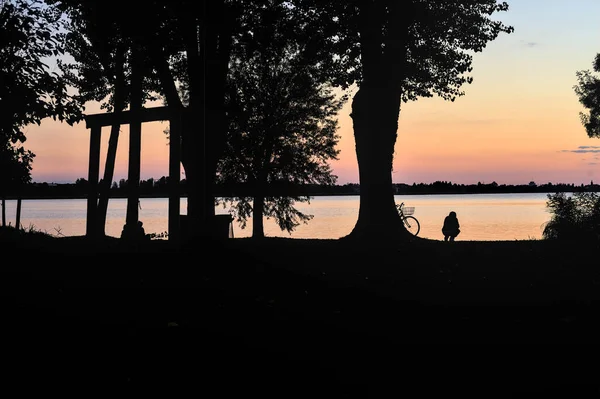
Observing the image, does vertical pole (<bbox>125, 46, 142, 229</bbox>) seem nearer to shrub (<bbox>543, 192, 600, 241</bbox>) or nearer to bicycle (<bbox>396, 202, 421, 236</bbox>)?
shrub (<bbox>543, 192, 600, 241</bbox>)

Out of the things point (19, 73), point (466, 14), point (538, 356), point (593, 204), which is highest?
point (466, 14)

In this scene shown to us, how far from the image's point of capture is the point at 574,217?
22891mm

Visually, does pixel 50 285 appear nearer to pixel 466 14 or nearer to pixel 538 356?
pixel 538 356

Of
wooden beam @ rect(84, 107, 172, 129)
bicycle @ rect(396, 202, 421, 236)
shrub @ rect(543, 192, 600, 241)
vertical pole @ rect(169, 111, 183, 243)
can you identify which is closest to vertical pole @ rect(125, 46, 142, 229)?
wooden beam @ rect(84, 107, 172, 129)

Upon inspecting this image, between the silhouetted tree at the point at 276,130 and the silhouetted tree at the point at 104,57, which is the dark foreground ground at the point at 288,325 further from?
the silhouetted tree at the point at 276,130

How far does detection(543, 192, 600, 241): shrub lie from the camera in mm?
19312

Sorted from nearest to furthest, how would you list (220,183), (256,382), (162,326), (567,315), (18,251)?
(256,382) → (162,326) → (567,315) → (18,251) → (220,183)

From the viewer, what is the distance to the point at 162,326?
28.9 feet

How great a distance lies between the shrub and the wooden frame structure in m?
11.9

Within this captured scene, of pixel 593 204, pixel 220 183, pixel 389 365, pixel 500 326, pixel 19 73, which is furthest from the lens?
pixel 220 183

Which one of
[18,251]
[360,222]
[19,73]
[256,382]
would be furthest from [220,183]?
[256,382]

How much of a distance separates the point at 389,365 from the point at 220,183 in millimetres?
23481

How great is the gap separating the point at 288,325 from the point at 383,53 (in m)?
15.1

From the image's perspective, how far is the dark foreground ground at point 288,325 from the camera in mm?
6965
